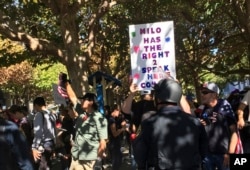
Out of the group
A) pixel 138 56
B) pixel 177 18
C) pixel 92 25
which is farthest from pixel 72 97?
pixel 177 18

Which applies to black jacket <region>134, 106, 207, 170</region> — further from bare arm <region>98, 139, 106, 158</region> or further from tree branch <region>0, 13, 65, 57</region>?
tree branch <region>0, 13, 65, 57</region>

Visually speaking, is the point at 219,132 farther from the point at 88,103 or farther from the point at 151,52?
the point at 88,103

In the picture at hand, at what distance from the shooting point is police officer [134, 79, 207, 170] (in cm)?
373

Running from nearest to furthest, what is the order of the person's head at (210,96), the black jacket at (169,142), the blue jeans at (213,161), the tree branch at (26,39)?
the black jacket at (169,142)
the blue jeans at (213,161)
the person's head at (210,96)
the tree branch at (26,39)

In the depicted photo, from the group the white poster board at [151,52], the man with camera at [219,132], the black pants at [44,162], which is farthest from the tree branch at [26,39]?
the man with camera at [219,132]

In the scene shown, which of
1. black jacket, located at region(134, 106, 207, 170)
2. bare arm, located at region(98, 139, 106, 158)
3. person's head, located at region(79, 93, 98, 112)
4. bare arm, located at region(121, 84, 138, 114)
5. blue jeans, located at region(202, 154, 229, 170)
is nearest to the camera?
black jacket, located at region(134, 106, 207, 170)

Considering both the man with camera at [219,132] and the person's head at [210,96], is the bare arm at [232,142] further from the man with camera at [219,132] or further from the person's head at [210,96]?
the person's head at [210,96]

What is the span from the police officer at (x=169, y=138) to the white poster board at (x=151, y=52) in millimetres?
2698

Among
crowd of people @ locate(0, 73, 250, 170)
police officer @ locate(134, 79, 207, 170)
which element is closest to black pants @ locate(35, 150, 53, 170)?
crowd of people @ locate(0, 73, 250, 170)

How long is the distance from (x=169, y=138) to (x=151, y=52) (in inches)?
124

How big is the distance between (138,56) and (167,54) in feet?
1.35

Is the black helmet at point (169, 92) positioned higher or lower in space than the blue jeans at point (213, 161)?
higher

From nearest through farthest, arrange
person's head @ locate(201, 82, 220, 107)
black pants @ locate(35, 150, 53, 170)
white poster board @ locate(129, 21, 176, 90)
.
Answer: person's head @ locate(201, 82, 220, 107) < white poster board @ locate(129, 21, 176, 90) < black pants @ locate(35, 150, 53, 170)

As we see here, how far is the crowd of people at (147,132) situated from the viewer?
3.76 meters
